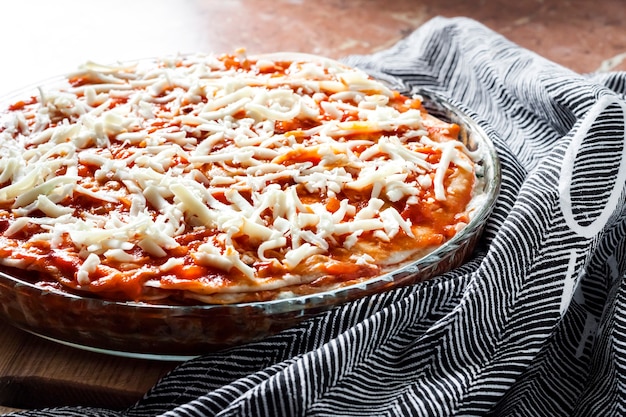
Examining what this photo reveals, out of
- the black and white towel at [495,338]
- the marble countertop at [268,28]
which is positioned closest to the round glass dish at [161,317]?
the black and white towel at [495,338]

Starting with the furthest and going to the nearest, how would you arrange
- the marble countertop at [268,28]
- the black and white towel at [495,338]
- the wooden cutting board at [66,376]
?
the marble countertop at [268,28] → the wooden cutting board at [66,376] → the black and white towel at [495,338]

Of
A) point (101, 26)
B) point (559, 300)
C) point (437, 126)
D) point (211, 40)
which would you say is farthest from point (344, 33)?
point (559, 300)

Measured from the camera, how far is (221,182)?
180cm

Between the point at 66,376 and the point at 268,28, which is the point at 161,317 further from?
the point at 268,28

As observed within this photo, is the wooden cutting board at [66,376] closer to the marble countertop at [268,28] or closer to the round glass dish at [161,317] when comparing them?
the round glass dish at [161,317]

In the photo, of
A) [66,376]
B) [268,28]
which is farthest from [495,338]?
[268,28]

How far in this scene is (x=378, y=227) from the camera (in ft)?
5.54

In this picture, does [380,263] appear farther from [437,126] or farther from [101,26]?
[101,26]

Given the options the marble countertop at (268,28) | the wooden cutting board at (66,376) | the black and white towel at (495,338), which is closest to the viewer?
the black and white towel at (495,338)

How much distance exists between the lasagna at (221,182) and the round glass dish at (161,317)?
1.7 inches

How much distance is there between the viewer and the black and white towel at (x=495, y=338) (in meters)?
1.44

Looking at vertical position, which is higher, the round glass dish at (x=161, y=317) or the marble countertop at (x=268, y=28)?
the round glass dish at (x=161, y=317)

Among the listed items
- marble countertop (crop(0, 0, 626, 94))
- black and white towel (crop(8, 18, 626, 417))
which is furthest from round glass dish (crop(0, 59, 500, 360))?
marble countertop (crop(0, 0, 626, 94))

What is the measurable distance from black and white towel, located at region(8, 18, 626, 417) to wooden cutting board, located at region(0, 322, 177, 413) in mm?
75
